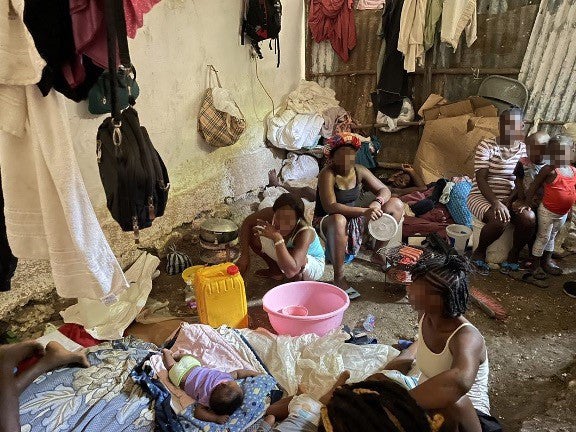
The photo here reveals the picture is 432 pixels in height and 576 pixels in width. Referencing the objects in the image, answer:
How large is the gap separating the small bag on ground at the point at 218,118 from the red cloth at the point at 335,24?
222cm

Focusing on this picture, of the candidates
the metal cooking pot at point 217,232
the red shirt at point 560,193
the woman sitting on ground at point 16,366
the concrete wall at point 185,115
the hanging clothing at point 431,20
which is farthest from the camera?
the hanging clothing at point 431,20

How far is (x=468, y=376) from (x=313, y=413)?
0.66 m

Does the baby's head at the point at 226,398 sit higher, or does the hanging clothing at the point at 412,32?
the hanging clothing at the point at 412,32

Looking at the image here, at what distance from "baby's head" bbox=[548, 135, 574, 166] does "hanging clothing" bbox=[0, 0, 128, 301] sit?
11.2 ft

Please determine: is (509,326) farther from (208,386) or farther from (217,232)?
(217,232)

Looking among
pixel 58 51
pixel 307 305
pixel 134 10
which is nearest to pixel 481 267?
pixel 307 305

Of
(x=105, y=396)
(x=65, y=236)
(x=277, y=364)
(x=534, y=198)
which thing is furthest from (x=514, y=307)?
(x=65, y=236)

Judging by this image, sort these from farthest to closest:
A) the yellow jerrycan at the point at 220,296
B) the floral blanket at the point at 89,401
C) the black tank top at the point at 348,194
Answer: the black tank top at the point at 348,194 < the yellow jerrycan at the point at 220,296 < the floral blanket at the point at 89,401

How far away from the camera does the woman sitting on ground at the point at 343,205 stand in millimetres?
3613

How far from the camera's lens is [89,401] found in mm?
1970

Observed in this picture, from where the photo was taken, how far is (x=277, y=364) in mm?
2570

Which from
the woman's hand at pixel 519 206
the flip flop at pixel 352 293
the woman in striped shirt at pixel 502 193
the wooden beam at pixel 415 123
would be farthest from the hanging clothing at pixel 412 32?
the flip flop at pixel 352 293

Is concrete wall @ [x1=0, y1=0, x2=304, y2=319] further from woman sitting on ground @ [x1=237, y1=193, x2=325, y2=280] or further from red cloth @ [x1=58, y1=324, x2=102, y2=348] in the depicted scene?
woman sitting on ground @ [x1=237, y1=193, x2=325, y2=280]

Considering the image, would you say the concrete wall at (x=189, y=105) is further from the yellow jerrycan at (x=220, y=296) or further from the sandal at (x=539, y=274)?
the sandal at (x=539, y=274)
